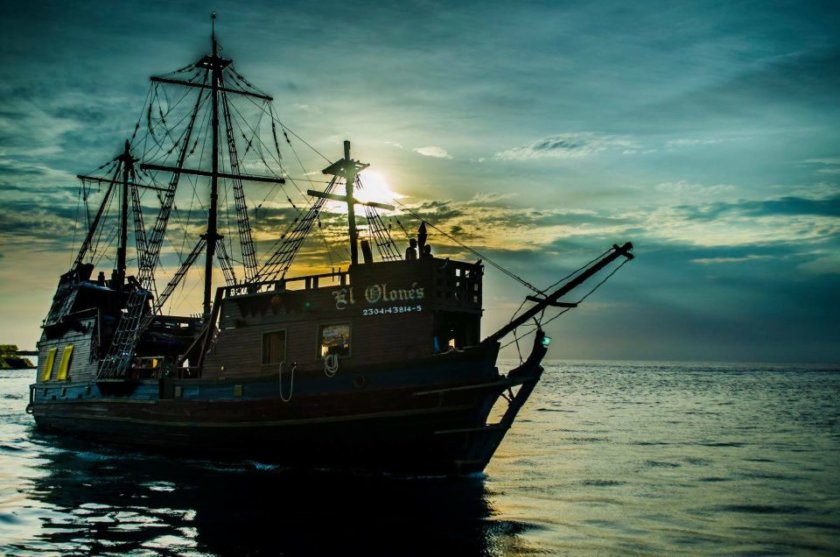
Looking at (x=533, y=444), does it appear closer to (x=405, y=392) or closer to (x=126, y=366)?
(x=405, y=392)

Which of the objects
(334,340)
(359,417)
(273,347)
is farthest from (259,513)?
(273,347)

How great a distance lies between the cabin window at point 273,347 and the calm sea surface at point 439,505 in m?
3.26

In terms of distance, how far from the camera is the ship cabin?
1925 cm

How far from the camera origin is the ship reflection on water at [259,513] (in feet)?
43.9

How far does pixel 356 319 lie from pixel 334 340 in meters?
0.98

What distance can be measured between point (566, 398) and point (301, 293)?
53.6m

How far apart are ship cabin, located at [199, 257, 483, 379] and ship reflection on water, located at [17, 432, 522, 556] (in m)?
3.35

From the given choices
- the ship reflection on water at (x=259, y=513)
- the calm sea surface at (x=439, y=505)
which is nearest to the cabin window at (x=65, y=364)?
the calm sea surface at (x=439, y=505)

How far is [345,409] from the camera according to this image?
63.5ft

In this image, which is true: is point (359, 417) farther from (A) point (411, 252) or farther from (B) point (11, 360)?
(B) point (11, 360)

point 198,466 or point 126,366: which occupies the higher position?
point 126,366

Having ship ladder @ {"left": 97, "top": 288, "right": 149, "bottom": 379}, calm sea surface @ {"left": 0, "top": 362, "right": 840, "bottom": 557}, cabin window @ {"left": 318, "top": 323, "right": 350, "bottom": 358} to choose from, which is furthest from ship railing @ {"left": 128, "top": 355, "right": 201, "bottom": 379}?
cabin window @ {"left": 318, "top": 323, "right": 350, "bottom": 358}

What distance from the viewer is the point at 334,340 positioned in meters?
20.5

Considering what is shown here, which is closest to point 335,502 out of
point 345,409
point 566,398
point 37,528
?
point 345,409
